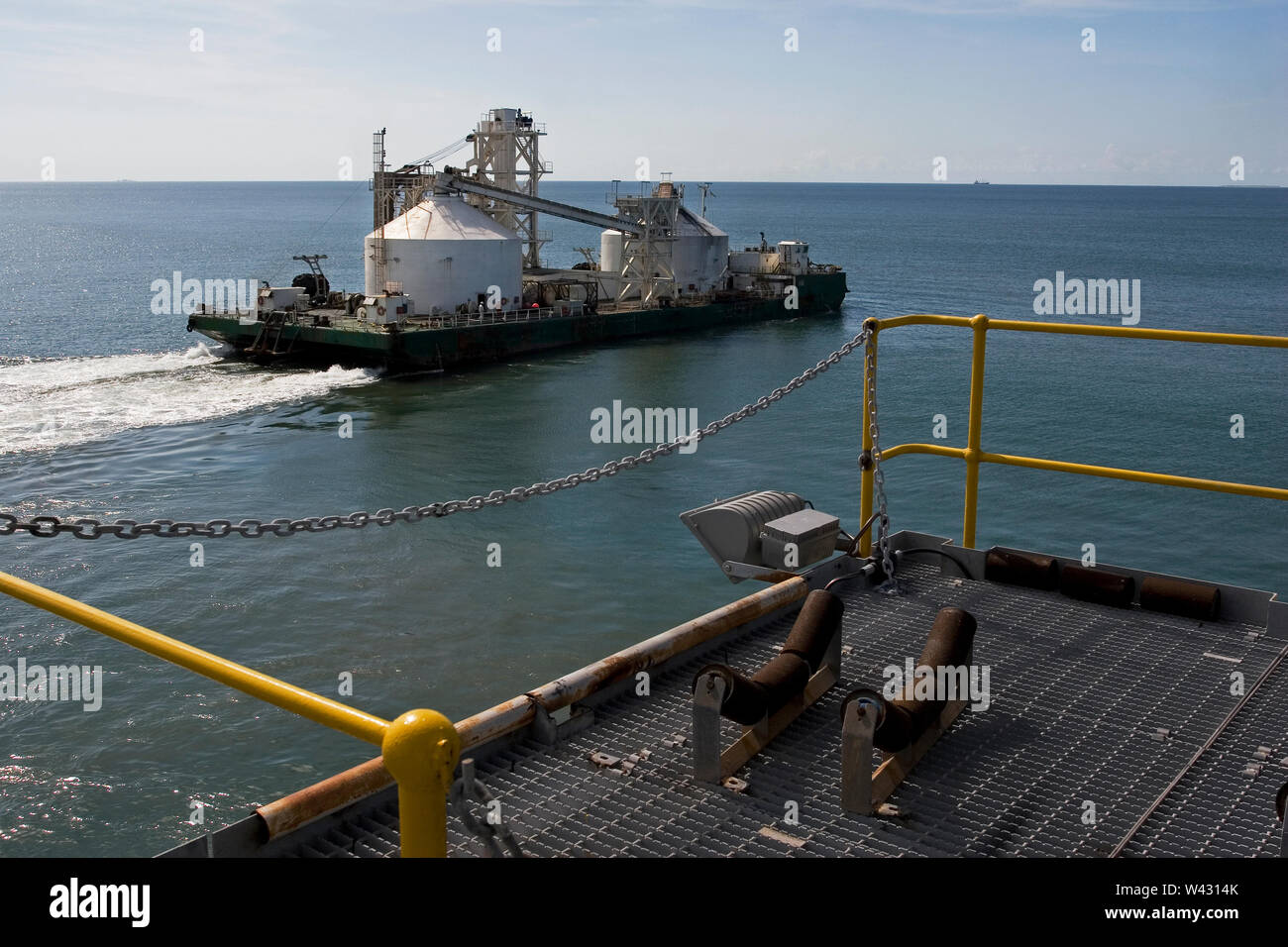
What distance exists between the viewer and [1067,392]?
42344 mm

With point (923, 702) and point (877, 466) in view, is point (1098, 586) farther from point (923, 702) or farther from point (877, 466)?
point (923, 702)

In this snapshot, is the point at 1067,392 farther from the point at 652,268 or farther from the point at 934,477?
the point at 652,268

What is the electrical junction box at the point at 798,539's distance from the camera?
27.0 feet

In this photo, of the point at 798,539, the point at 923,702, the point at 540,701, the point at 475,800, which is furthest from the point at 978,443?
the point at 475,800

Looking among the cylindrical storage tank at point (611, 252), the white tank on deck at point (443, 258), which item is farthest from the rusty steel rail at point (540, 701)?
the cylindrical storage tank at point (611, 252)

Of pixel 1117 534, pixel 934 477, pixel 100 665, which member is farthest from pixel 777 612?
pixel 934 477

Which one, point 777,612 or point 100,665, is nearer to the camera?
point 777,612

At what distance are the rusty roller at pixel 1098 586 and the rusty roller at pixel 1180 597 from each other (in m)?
0.11

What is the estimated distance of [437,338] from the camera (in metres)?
46.9

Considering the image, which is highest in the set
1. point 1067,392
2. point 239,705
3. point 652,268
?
Answer: point 652,268

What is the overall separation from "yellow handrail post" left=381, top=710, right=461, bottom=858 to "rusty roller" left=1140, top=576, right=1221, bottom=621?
6575mm

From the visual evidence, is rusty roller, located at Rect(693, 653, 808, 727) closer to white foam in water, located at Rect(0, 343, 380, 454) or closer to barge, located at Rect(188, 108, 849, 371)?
white foam in water, located at Rect(0, 343, 380, 454)
